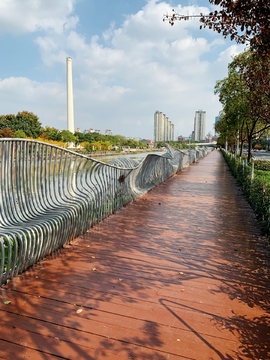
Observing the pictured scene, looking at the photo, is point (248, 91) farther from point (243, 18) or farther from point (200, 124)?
point (200, 124)

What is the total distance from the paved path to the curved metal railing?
250mm

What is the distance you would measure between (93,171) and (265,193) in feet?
10.2

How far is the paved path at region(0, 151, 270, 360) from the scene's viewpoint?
2082 mm

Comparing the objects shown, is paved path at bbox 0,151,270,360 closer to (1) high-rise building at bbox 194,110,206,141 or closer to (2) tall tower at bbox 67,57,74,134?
(2) tall tower at bbox 67,57,74,134

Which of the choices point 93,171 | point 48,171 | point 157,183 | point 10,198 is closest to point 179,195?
point 157,183

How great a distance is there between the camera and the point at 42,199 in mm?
3877

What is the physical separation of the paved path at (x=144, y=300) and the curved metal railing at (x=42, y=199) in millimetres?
250

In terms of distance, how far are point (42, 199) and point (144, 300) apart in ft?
6.58

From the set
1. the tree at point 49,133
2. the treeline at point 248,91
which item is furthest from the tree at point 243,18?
the tree at point 49,133

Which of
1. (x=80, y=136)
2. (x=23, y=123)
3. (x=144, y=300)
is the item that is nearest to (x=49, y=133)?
(x=23, y=123)

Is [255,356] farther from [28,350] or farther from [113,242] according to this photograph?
[113,242]

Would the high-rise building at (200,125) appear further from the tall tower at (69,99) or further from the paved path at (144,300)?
the paved path at (144,300)

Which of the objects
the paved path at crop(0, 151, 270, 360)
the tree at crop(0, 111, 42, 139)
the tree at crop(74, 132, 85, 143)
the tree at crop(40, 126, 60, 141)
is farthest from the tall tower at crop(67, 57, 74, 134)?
the paved path at crop(0, 151, 270, 360)

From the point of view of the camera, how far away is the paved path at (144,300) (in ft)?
6.83
